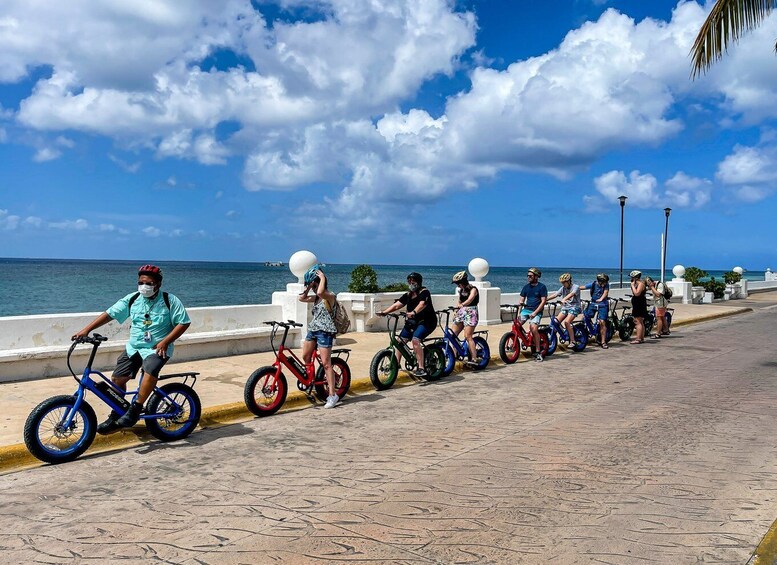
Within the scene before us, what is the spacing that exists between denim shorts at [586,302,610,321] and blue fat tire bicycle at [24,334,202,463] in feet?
34.5

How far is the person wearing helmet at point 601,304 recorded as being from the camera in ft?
47.6

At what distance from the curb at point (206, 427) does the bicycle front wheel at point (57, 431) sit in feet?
0.69

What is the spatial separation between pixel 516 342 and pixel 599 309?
3380 mm

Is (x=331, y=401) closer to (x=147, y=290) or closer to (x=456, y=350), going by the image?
(x=147, y=290)

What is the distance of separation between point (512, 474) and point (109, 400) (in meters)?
3.65

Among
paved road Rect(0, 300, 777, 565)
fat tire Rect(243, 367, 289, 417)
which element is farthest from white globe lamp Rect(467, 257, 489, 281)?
fat tire Rect(243, 367, 289, 417)

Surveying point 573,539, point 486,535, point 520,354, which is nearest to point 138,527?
point 486,535

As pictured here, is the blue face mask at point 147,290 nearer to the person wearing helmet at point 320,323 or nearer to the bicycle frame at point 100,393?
the bicycle frame at point 100,393

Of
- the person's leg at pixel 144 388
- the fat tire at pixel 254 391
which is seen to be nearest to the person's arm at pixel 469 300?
the fat tire at pixel 254 391

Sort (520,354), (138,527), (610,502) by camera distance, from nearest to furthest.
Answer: (138,527)
(610,502)
(520,354)

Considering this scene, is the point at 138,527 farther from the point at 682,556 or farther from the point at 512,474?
the point at 682,556

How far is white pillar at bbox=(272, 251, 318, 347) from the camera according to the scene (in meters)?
12.4

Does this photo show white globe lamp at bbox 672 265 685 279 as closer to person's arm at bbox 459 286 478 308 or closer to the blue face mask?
person's arm at bbox 459 286 478 308

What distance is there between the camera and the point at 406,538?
13.5 feet
